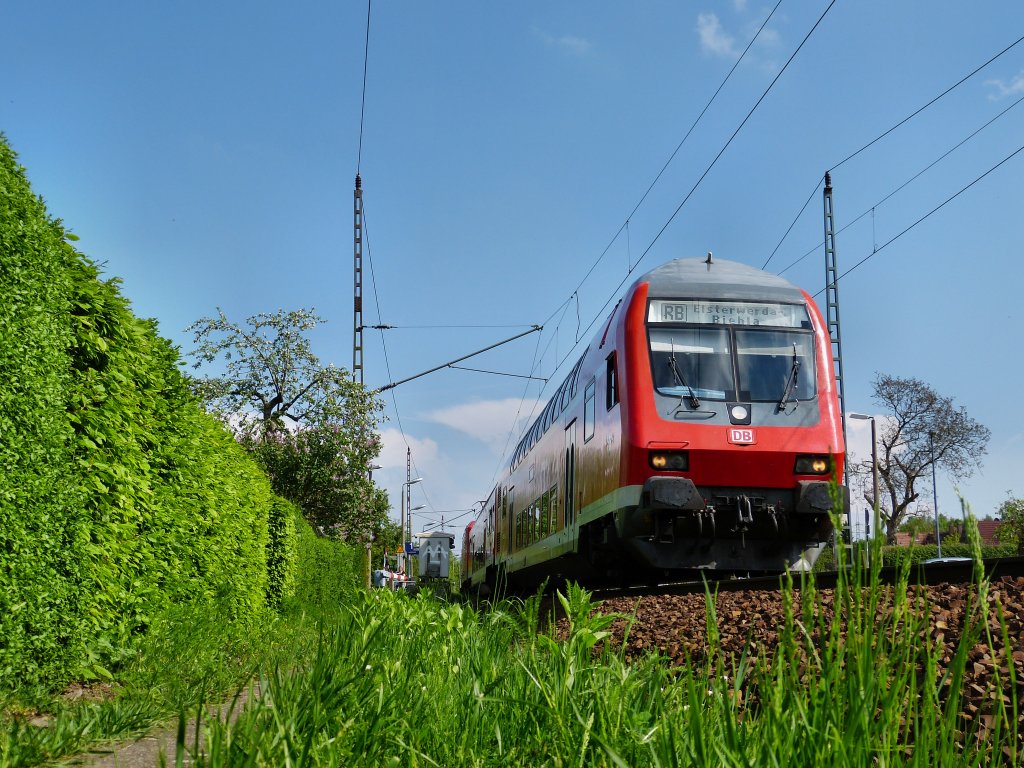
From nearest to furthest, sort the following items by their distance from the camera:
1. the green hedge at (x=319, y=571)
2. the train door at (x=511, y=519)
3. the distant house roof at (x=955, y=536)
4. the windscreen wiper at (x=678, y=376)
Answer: the windscreen wiper at (x=678, y=376)
the green hedge at (x=319, y=571)
the train door at (x=511, y=519)
the distant house roof at (x=955, y=536)

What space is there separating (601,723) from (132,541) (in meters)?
5.03

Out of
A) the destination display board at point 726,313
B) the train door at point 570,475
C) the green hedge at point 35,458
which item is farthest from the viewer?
the train door at point 570,475

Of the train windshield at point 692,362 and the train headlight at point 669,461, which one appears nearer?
the train headlight at point 669,461

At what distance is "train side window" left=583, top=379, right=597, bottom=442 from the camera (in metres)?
13.4

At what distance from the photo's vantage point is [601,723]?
9.00 ft

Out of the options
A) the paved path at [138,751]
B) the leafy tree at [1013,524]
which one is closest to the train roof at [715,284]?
the paved path at [138,751]

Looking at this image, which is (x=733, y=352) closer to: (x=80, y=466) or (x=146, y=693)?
(x=80, y=466)

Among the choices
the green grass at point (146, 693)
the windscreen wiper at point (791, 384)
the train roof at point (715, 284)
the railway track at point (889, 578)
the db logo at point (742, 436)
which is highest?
the train roof at point (715, 284)

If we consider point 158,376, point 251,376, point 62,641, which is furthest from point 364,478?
point 62,641

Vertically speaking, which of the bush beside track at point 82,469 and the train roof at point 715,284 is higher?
the train roof at point 715,284

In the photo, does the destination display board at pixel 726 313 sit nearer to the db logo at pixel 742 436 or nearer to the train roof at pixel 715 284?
the train roof at pixel 715 284

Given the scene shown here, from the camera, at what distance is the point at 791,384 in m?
11.6

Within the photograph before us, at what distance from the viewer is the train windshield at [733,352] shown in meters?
11.6

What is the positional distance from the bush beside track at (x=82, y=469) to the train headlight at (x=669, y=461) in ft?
15.8
